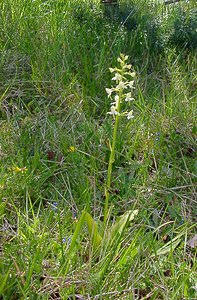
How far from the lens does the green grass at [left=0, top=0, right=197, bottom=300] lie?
1340mm

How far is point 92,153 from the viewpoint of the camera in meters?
1.94

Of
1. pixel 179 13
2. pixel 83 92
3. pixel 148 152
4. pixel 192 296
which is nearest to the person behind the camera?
pixel 192 296

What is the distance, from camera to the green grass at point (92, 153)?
134 cm

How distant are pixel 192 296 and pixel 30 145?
3.06ft

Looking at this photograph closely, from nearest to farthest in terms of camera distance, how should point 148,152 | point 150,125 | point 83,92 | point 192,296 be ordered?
1. point 192,296
2. point 148,152
3. point 150,125
4. point 83,92

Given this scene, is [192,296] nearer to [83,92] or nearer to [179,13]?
[83,92]

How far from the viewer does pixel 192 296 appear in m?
1.31

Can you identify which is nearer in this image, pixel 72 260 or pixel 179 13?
pixel 72 260

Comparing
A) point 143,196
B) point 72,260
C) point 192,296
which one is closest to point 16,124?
point 143,196

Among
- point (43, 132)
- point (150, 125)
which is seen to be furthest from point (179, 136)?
point (43, 132)

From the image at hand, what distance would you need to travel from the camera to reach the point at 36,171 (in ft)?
5.96

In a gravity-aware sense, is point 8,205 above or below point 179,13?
below

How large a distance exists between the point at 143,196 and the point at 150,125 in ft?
1.50

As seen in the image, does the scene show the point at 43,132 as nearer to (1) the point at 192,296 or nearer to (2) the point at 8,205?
(2) the point at 8,205
